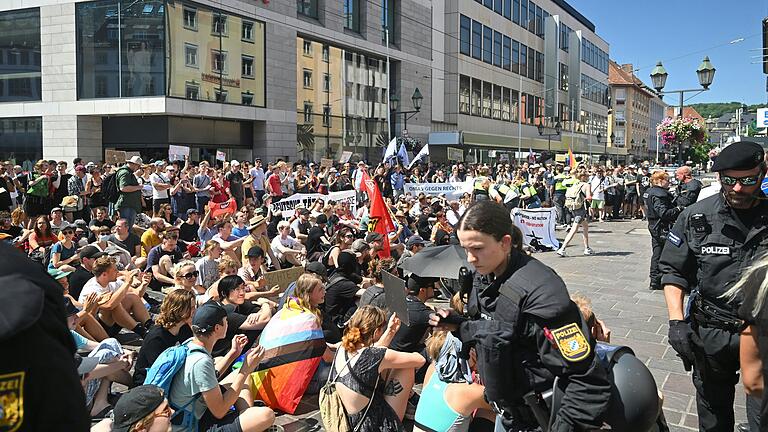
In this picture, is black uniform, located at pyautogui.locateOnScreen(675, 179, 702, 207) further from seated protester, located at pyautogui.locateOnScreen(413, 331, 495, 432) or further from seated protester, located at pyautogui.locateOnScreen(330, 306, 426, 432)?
seated protester, located at pyautogui.locateOnScreen(413, 331, 495, 432)

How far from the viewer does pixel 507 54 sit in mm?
51781

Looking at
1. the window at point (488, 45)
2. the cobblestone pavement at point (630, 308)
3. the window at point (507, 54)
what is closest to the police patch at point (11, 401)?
the cobblestone pavement at point (630, 308)

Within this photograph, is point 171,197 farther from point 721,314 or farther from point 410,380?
point 721,314

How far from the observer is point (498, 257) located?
266cm

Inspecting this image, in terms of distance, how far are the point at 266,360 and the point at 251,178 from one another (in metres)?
12.3

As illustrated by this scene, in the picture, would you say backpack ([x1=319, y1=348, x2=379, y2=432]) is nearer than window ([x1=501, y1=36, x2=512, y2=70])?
Yes

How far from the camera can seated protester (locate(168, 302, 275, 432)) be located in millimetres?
4039

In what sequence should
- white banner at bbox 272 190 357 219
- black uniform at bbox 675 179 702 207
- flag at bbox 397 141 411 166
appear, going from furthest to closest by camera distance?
flag at bbox 397 141 411 166
white banner at bbox 272 190 357 219
black uniform at bbox 675 179 702 207

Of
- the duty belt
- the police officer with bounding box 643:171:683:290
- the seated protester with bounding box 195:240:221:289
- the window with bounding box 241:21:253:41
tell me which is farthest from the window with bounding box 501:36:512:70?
the duty belt

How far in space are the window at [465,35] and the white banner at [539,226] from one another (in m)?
31.6

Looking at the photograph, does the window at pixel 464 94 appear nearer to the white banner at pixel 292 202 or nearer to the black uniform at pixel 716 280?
the white banner at pixel 292 202

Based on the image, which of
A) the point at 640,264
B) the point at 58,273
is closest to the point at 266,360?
the point at 58,273

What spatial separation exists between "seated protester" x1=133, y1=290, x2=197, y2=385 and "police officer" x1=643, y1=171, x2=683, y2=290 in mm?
7029

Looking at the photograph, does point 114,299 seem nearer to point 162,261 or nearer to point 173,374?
point 162,261
